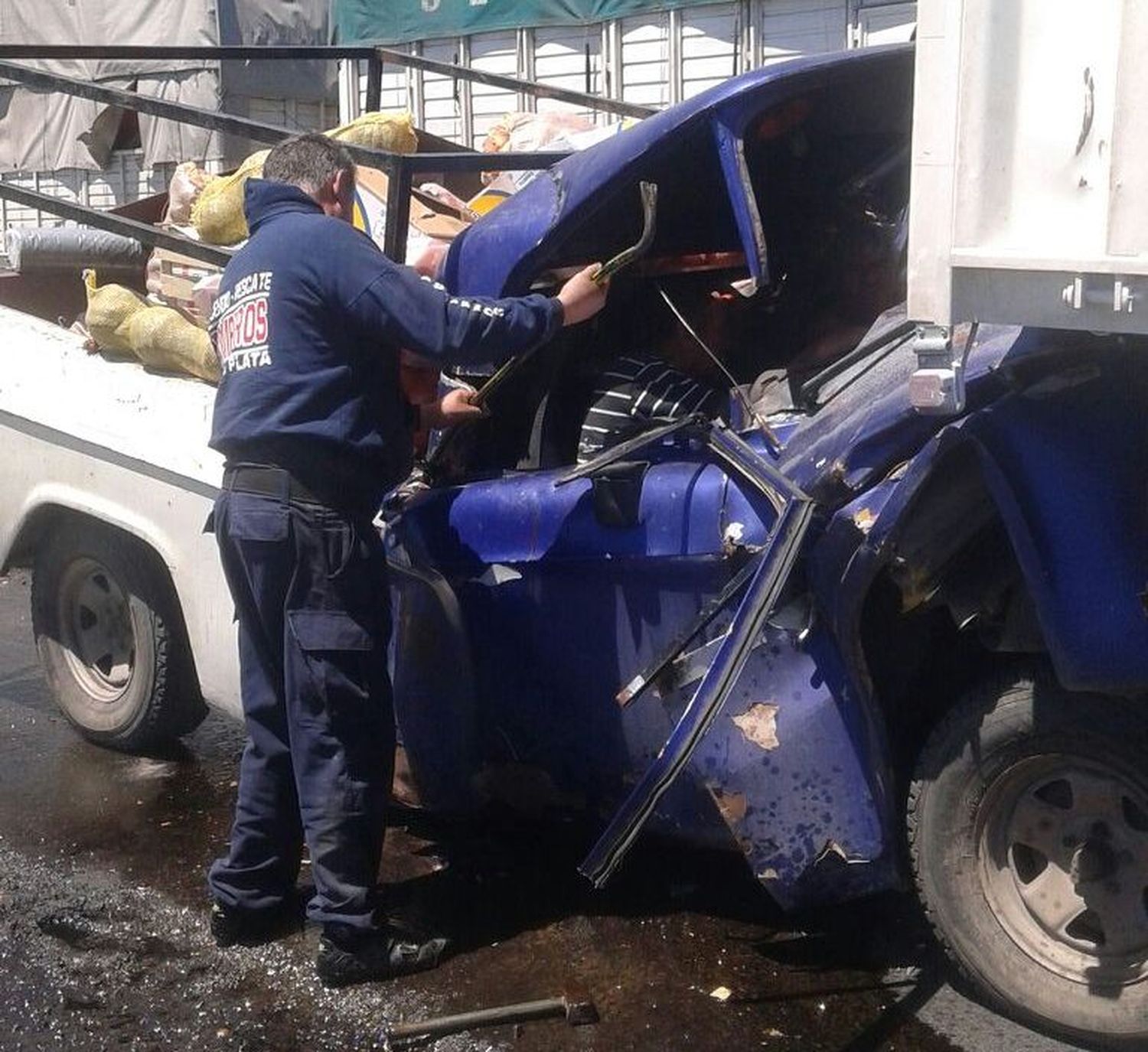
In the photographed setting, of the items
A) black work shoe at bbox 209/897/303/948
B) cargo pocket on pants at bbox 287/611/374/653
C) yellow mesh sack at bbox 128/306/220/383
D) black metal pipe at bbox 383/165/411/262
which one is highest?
black metal pipe at bbox 383/165/411/262

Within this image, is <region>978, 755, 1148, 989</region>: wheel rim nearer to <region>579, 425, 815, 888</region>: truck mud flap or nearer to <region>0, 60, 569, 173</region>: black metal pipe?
<region>579, 425, 815, 888</region>: truck mud flap

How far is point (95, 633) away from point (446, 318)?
2207mm

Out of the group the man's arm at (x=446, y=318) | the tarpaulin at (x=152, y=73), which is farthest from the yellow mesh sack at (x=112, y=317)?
the tarpaulin at (x=152, y=73)

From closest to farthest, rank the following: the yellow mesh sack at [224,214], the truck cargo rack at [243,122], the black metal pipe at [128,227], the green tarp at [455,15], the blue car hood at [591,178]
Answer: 1. the blue car hood at [591,178]
2. the truck cargo rack at [243,122]
3. the black metal pipe at [128,227]
4. the yellow mesh sack at [224,214]
5. the green tarp at [455,15]

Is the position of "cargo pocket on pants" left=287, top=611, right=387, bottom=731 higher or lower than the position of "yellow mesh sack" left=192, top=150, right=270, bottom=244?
lower

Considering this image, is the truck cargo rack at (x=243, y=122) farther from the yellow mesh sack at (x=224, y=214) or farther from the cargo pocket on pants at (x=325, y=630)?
the cargo pocket on pants at (x=325, y=630)

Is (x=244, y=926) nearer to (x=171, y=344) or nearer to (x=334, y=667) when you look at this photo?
(x=334, y=667)

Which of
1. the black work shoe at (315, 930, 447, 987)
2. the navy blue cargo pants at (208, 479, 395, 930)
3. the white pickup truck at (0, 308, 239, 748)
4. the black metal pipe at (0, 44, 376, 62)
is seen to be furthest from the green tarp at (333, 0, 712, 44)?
the black work shoe at (315, 930, 447, 987)

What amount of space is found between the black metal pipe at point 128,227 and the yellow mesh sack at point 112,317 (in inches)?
8.1

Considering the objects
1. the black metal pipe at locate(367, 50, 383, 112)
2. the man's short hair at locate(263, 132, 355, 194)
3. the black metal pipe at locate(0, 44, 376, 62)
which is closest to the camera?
the man's short hair at locate(263, 132, 355, 194)

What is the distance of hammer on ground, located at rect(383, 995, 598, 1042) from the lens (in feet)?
10.2

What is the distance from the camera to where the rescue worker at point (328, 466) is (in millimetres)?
3270

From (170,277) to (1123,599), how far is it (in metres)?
3.29

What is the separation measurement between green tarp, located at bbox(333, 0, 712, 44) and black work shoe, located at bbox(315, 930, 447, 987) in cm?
1065
